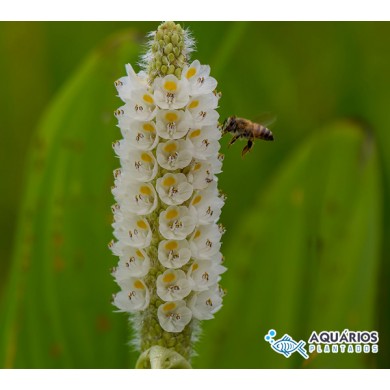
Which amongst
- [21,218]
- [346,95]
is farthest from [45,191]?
[346,95]

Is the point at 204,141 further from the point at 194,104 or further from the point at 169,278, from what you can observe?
the point at 169,278

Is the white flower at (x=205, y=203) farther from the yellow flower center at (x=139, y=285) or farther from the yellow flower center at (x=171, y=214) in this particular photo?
the yellow flower center at (x=139, y=285)

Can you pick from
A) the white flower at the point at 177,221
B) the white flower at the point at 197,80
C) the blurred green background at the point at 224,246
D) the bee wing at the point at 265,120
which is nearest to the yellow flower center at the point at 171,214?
the white flower at the point at 177,221

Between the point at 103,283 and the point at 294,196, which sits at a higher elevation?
the point at 294,196

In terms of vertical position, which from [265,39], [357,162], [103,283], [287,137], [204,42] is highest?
[265,39]

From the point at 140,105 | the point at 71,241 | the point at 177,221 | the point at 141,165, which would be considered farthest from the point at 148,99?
the point at 71,241

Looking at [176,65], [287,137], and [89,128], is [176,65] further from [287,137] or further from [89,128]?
[287,137]

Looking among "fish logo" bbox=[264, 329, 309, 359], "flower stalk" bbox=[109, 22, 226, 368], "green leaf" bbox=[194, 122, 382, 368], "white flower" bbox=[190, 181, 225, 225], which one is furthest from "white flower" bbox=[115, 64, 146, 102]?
"fish logo" bbox=[264, 329, 309, 359]
